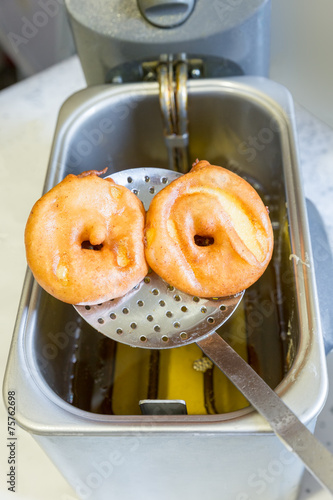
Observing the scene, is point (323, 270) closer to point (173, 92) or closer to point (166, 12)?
point (173, 92)

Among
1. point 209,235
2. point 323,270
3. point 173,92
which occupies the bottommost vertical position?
point 323,270

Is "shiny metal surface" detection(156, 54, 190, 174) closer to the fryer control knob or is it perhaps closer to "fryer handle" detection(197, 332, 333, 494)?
the fryer control knob

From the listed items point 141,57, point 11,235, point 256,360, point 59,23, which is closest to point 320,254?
point 256,360

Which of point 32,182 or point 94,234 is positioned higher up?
point 94,234

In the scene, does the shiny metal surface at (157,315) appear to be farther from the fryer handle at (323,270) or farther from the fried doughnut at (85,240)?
the fryer handle at (323,270)

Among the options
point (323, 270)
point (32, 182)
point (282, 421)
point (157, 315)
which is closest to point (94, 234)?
point (157, 315)

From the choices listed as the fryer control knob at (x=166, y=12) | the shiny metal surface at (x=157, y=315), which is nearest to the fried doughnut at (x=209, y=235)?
the shiny metal surface at (x=157, y=315)
